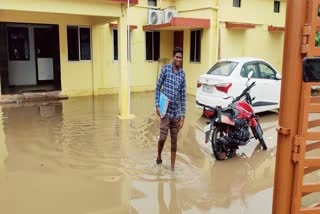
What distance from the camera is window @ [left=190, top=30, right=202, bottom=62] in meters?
12.7

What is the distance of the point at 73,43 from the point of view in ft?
40.8

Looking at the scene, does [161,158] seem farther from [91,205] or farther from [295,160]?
[295,160]

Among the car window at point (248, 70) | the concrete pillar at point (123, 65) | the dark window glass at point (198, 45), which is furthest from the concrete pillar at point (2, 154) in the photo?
the dark window glass at point (198, 45)

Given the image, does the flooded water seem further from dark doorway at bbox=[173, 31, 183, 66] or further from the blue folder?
dark doorway at bbox=[173, 31, 183, 66]

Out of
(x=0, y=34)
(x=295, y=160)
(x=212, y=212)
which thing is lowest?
(x=212, y=212)

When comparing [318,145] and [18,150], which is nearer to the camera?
[318,145]

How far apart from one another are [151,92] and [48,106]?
4.56 metres

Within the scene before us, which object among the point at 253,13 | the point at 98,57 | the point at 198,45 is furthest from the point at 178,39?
the point at 98,57

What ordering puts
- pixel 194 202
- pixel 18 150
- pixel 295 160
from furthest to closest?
pixel 18 150 < pixel 194 202 < pixel 295 160

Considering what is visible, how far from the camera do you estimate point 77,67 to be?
12516 millimetres

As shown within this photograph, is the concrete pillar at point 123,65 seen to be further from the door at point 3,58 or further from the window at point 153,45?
the window at point 153,45

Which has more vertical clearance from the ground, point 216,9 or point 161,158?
point 216,9

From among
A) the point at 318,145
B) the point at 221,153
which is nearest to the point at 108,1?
the point at 221,153

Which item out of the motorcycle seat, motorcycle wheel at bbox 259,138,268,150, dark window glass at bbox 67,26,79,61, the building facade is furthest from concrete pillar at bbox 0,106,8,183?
dark window glass at bbox 67,26,79,61
